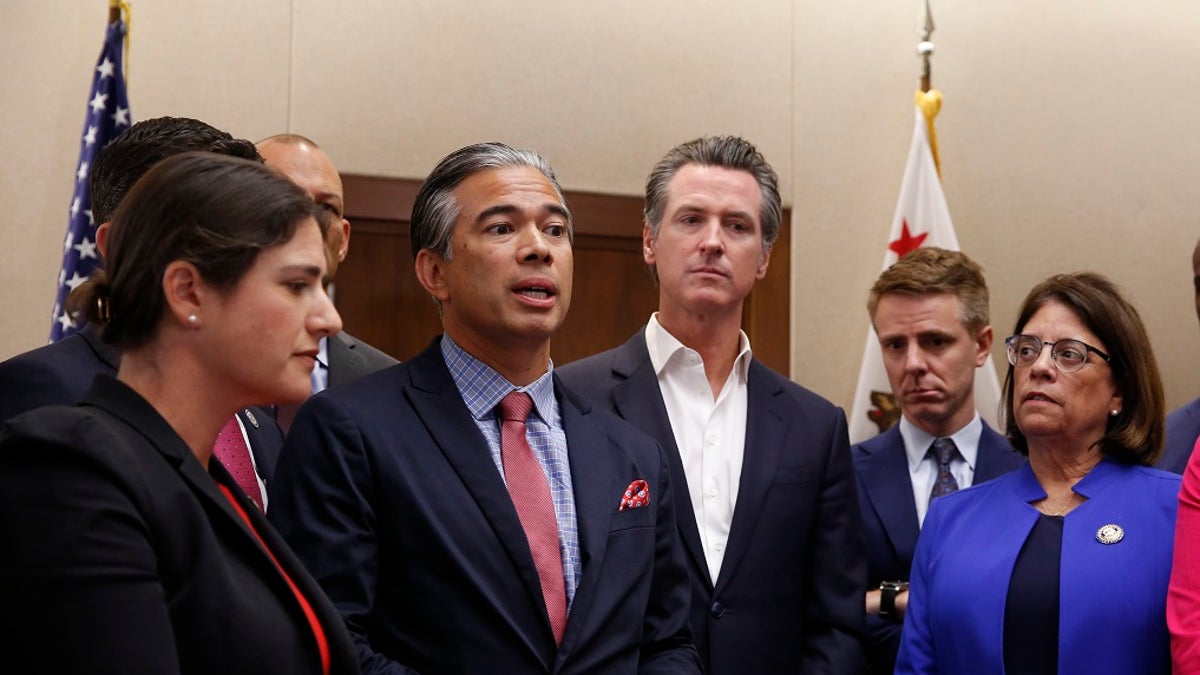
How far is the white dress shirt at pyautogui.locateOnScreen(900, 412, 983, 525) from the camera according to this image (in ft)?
10.7

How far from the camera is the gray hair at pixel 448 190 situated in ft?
7.95

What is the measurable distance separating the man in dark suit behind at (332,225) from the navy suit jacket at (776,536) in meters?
0.54

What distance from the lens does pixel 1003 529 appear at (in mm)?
2686

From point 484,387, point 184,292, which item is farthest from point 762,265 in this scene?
point 184,292

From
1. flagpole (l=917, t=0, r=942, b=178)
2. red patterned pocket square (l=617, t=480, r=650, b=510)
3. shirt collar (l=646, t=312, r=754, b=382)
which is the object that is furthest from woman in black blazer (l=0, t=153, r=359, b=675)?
flagpole (l=917, t=0, r=942, b=178)

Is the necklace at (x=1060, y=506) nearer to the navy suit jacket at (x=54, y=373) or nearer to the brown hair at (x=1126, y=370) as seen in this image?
the brown hair at (x=1126, y=370)

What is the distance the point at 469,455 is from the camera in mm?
Answer: 2207

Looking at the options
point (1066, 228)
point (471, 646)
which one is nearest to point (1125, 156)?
point (1066, 228)

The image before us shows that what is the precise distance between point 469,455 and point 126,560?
91 centimetres

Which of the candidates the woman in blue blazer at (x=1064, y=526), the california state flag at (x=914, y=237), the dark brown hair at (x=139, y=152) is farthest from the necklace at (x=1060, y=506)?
the california state flag at (x=914, y=237)

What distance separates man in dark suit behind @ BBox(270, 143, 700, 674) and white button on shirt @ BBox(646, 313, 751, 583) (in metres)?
0.37

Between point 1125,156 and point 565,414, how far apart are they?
389 centimetres

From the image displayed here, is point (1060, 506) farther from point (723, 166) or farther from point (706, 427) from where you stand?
point (723, 166)

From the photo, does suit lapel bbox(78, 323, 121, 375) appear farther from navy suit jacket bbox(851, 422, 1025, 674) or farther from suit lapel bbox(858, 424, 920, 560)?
suit lapel bbox(858, 424, 920, 560)
